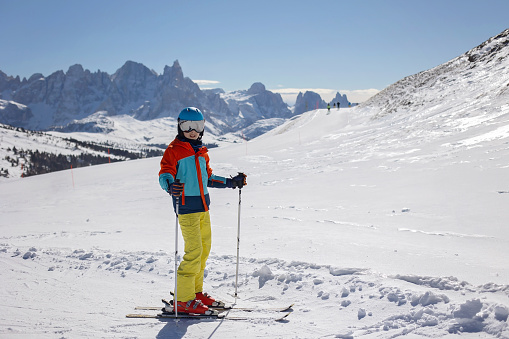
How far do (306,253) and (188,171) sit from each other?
324cm

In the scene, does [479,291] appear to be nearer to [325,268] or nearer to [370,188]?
[325,268]

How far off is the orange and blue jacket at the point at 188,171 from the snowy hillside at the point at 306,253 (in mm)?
1625

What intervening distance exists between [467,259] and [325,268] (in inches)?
97.1

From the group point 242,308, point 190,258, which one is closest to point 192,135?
point 190,258

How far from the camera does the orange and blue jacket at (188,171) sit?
4.90m

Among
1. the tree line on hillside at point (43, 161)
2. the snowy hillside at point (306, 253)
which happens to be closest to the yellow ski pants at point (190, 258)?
the snowy hillside at point (306, 253)

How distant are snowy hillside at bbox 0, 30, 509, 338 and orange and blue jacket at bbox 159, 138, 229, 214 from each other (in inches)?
64.0

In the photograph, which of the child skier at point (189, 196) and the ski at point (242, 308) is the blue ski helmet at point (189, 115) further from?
the ski at point (242, 308)

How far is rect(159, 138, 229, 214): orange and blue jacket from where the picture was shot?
16.1ft

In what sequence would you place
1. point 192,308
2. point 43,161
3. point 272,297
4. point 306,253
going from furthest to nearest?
point 43,161 < point 306,253 < point 272,297 < point 192,308

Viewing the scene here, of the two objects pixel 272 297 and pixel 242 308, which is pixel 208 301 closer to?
pixel 242 308

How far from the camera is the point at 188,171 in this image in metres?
5.01

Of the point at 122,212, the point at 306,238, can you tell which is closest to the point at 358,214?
the point at 306,238

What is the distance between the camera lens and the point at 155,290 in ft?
19.6
